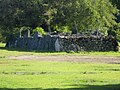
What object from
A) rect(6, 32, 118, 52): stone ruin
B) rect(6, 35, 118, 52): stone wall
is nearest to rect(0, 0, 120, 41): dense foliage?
rect(6, 32, 118, 52): stone ruin

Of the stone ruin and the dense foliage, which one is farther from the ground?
the dense foliage

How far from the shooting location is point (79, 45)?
56.1m

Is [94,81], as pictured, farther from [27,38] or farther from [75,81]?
[27,38]

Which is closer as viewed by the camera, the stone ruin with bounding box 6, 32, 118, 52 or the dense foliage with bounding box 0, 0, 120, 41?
the stone ruin with bounding box 6, 32, 118, 52

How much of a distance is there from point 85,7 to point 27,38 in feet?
31.3

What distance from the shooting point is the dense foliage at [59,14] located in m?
66.3

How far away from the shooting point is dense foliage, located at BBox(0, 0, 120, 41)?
A: 66.3 meters

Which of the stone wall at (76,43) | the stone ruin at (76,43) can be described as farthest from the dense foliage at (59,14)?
the stone wall at (76,43)

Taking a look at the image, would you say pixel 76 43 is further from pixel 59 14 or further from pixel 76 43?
pixel 59 14

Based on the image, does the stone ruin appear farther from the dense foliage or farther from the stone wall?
the dense foliage

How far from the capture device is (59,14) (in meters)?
72.4

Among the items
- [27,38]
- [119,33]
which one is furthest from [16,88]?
[27,38]

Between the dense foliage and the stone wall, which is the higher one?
the dense foliage

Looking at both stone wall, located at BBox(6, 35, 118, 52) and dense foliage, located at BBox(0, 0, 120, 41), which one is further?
dense foliage, located at BBox(0, 0, 120, 41)
